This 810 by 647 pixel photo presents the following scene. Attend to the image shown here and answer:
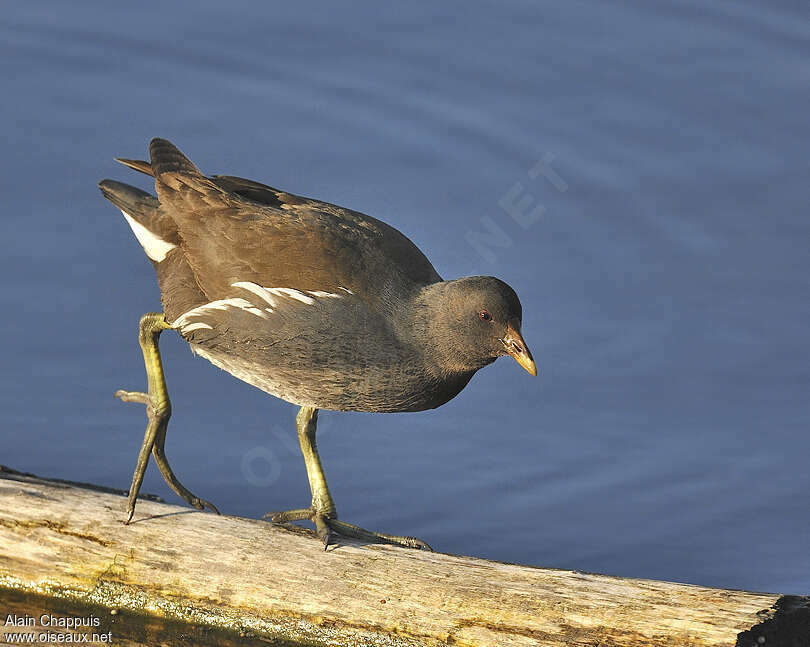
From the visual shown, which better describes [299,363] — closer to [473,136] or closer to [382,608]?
[382,608]

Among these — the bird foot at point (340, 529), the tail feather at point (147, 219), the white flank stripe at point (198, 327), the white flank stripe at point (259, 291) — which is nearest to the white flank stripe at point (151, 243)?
the tail feather at point (147, 219)

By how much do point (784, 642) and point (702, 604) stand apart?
0.30m

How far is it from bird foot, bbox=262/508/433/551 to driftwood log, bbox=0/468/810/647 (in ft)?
0.44

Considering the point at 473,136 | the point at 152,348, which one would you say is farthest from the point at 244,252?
the point at 473,136

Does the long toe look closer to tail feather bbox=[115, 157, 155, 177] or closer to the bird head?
the bird head

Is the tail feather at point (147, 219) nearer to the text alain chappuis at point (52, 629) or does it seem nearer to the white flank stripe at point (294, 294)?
the white flank stripe at point (294, 294)

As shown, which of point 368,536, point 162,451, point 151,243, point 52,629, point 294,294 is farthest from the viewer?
point 162,451

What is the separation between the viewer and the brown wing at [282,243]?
17.8 feet

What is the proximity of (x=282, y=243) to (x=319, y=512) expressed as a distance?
118 cm

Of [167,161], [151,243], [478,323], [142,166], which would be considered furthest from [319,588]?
[142,166]

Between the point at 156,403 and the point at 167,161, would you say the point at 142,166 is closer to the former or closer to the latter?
the point at 167,161

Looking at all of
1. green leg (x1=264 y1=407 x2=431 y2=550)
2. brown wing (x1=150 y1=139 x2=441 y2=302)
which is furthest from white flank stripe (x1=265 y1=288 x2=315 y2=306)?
green leg (x1=264 y1=407 x2=431 y2=550)

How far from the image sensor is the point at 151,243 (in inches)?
233

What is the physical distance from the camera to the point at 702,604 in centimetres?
473
